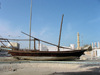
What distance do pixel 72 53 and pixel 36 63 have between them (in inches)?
170

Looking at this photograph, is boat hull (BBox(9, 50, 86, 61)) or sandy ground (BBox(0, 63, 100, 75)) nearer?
sandy ground (BBox(0, 63, 100, 75))

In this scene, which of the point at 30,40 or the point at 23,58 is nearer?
the point at 23,58

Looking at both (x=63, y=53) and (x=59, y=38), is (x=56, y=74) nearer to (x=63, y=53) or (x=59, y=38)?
(x=63, y=53)

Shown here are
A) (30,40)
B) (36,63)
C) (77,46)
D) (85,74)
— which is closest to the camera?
(85,74)

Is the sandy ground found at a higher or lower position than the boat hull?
lower

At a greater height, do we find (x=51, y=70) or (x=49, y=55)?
(x=49, y=55)

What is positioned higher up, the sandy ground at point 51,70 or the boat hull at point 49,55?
the boat hull at point 49,55

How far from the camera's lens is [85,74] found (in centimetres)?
489

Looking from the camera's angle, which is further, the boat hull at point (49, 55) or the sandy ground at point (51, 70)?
the boat hull at point (49, 55)

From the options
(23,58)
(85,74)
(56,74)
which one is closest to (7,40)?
(23,58)

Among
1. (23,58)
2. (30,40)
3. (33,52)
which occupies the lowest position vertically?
(23,58)

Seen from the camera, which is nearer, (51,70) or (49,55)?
(51,70)

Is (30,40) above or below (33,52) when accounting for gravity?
above

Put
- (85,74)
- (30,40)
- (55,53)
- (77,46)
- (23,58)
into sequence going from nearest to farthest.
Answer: (85,74)
(55,53)
(23,58)
(30,40)
(77,46)
